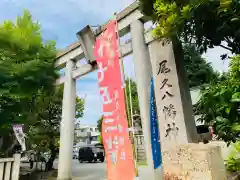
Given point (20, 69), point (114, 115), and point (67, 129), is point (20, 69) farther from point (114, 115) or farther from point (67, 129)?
point (114, 115)

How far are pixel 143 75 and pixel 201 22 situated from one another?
2.48 m

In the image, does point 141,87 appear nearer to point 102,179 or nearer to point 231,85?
point 231,85

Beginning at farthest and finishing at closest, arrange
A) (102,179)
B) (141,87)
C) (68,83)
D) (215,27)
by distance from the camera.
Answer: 1. (68,83)
2. (102,179)
3. (141,87)
4. (215,27)

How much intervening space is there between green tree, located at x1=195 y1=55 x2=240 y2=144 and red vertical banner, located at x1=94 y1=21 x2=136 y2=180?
151cm

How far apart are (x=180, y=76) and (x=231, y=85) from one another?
6.63ft

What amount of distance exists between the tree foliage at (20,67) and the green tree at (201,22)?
6.15 metres

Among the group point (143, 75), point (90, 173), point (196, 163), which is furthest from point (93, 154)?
point (196, 163)

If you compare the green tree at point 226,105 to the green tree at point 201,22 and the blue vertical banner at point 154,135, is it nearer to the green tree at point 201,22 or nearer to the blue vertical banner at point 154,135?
the green tree at point 201,22

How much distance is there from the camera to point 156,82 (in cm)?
609

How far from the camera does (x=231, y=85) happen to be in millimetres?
3838

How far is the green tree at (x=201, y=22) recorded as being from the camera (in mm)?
4215

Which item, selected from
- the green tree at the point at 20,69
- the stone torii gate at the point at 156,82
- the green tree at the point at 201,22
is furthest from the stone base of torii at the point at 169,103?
the green tree at the point at 20,69

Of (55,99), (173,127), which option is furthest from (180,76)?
(55,99)

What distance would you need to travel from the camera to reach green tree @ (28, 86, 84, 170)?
11341mm
